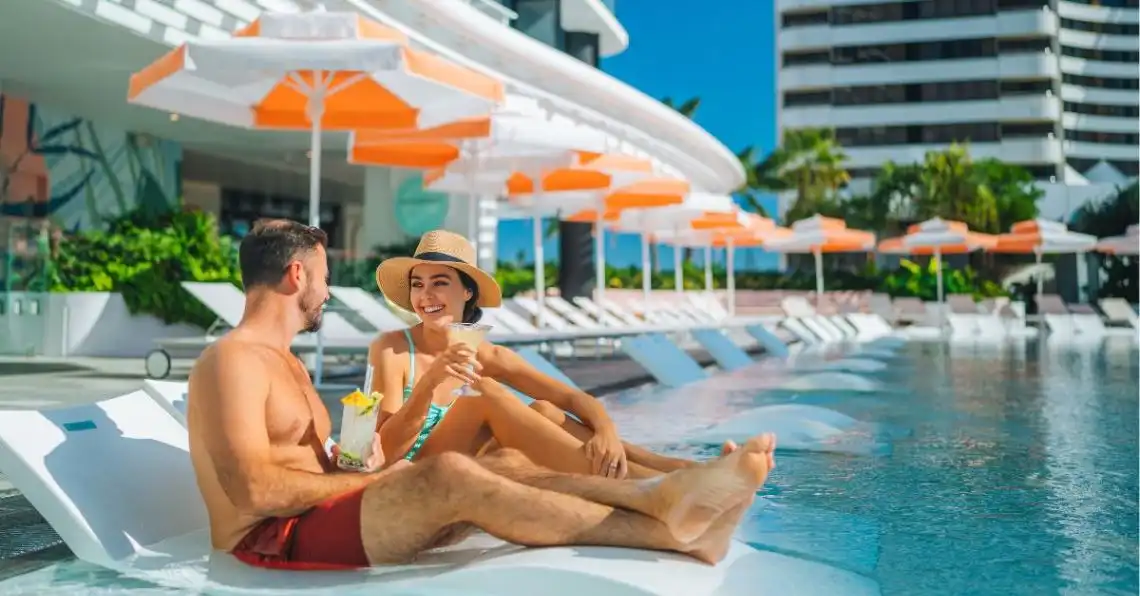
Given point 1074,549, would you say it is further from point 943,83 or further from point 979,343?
point 943,83

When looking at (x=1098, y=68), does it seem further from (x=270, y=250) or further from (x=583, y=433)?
(x=270, y=250)

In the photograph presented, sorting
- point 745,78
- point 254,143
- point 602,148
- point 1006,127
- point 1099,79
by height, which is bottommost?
point 602,148

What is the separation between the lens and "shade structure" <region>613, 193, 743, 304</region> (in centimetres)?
1639

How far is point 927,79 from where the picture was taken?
56812 millimetres

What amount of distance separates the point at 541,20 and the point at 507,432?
20.4 metres

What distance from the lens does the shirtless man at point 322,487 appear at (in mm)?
2271

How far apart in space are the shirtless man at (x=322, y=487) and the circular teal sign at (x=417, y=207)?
50.7 ft

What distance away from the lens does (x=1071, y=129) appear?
213 feet

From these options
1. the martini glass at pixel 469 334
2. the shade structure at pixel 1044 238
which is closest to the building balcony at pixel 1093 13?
the shade structure at pixel 1044 238

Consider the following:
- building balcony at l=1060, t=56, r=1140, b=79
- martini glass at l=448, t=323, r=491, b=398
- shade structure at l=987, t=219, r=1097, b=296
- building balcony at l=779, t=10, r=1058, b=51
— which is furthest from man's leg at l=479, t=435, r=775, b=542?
building balcony at l=1060, t=56, r=1140, b=79

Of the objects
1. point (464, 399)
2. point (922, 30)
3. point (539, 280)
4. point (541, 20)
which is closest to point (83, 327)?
point (539, 280)

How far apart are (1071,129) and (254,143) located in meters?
60.5

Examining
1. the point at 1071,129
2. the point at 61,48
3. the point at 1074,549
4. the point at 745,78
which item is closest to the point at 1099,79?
the point at 1071,129

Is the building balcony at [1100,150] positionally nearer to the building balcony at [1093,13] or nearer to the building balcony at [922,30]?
the building balcony at [1093,13]
